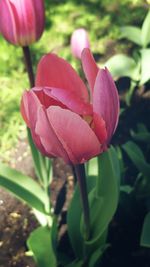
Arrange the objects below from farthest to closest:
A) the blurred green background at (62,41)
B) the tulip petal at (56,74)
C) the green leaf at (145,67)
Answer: the blurred green background at (62,41)
the green leaf at (145,67)
the tulip petal at (56,74)

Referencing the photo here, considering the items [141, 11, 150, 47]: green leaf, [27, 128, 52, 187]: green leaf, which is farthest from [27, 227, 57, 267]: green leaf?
[141, 11, 150, 47]: green leaf

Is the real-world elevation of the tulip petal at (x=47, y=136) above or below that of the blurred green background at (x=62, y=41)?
above

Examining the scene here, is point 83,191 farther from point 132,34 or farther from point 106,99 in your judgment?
point 132,34

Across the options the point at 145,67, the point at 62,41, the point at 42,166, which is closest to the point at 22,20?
the point at 42,166

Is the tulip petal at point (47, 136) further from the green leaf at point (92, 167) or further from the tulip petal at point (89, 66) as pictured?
the green leaf at point (92, 167)

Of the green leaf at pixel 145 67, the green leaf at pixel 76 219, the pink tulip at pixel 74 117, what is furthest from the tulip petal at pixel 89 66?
the green leaf at pixel 145 67

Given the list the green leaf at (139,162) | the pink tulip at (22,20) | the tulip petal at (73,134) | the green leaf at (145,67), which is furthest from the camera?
the green leaf at (145,67)

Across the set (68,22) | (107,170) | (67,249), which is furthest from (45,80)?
(68,22)
